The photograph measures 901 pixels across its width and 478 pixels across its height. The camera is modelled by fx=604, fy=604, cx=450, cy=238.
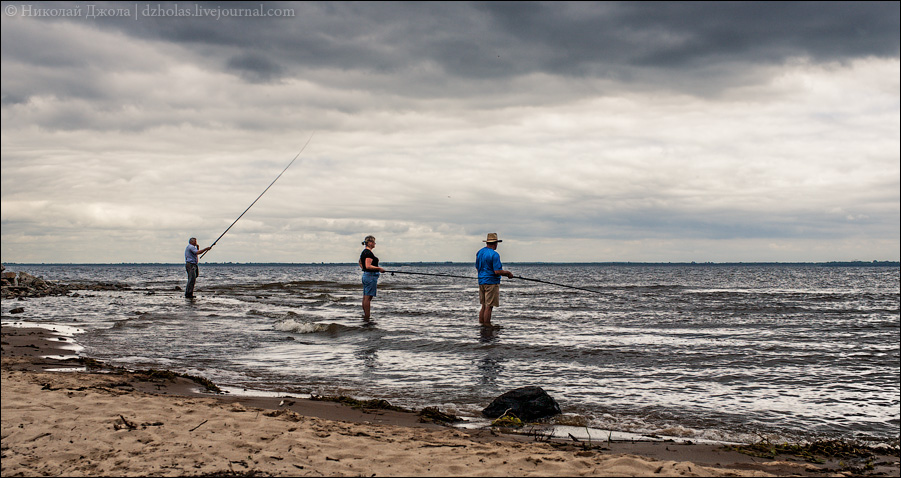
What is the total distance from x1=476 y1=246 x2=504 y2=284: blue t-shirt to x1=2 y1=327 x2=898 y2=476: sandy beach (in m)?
7.87

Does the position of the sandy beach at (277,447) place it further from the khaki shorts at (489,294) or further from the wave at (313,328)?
the khaki shorts at (489,294)

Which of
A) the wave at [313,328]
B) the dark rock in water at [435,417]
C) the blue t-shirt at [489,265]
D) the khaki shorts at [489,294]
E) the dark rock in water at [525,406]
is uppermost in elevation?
the blue t-shirt at [489,265]

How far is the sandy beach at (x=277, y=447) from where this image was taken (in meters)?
4.09

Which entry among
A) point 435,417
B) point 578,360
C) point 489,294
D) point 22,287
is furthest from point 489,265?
point 22,287

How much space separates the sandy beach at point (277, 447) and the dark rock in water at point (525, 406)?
2.09ft

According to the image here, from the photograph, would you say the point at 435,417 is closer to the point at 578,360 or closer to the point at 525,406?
the point at 525,406

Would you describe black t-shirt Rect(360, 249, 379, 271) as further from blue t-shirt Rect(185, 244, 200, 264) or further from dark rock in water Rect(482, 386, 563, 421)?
blue t-shirt Rect(185, 244, 200, 264)

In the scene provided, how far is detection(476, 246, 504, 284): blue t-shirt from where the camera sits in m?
14.1

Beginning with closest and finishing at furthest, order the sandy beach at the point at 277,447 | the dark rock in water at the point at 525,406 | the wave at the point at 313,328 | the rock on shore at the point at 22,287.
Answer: the sandy beach at the point at 277,447
the dark rock in water at the point at 525,406
the wave at the point at 313,328
the rock on shore at the point at 22,287

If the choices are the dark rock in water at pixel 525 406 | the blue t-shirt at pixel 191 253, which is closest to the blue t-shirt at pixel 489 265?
the dark rock in water at pixel 525 406

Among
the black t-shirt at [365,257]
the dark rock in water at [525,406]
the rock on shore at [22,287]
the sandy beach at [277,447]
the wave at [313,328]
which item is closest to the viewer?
the sandy beach at [277,447]

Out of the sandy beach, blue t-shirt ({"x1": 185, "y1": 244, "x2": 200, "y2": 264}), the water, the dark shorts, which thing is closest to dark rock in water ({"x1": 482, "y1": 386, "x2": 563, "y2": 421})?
the water

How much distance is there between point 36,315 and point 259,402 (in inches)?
560

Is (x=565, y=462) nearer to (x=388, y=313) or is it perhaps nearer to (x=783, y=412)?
(x=783, y=412)
